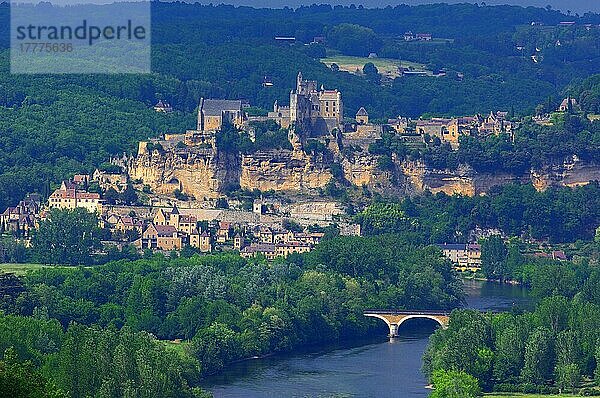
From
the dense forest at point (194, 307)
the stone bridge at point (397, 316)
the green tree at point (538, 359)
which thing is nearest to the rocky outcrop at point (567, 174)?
the dense forest at point (194, 307)

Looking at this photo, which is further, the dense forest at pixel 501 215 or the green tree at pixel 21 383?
the dense forest at pixel 501 215

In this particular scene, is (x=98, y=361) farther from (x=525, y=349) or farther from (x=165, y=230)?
(x=165, y=230)

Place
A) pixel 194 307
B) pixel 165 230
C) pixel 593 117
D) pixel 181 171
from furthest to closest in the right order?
pixel 593 117 < pixel 181 171 < pixel 165 230 < pixel 194 307

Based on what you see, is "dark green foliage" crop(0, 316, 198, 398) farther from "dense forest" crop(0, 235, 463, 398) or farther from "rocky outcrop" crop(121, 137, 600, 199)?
"rocky outcrop" crop(121, 137, 600, 199)

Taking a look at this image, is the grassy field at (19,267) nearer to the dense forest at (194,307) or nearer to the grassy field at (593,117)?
the dense forest at (194,307)

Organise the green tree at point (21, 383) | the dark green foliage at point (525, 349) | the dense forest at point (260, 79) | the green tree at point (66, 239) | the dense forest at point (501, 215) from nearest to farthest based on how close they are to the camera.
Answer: the green tree at point (21, 383) < the dark green foliage at point (525, 349) < the green tree at point (66, 239) < the dense forest at point (501, 215) < the dense forest at point (260, 79)

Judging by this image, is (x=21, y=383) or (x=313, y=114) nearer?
(x=21, y=383)

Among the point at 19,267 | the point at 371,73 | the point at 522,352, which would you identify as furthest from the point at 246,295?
the point at 371,73
